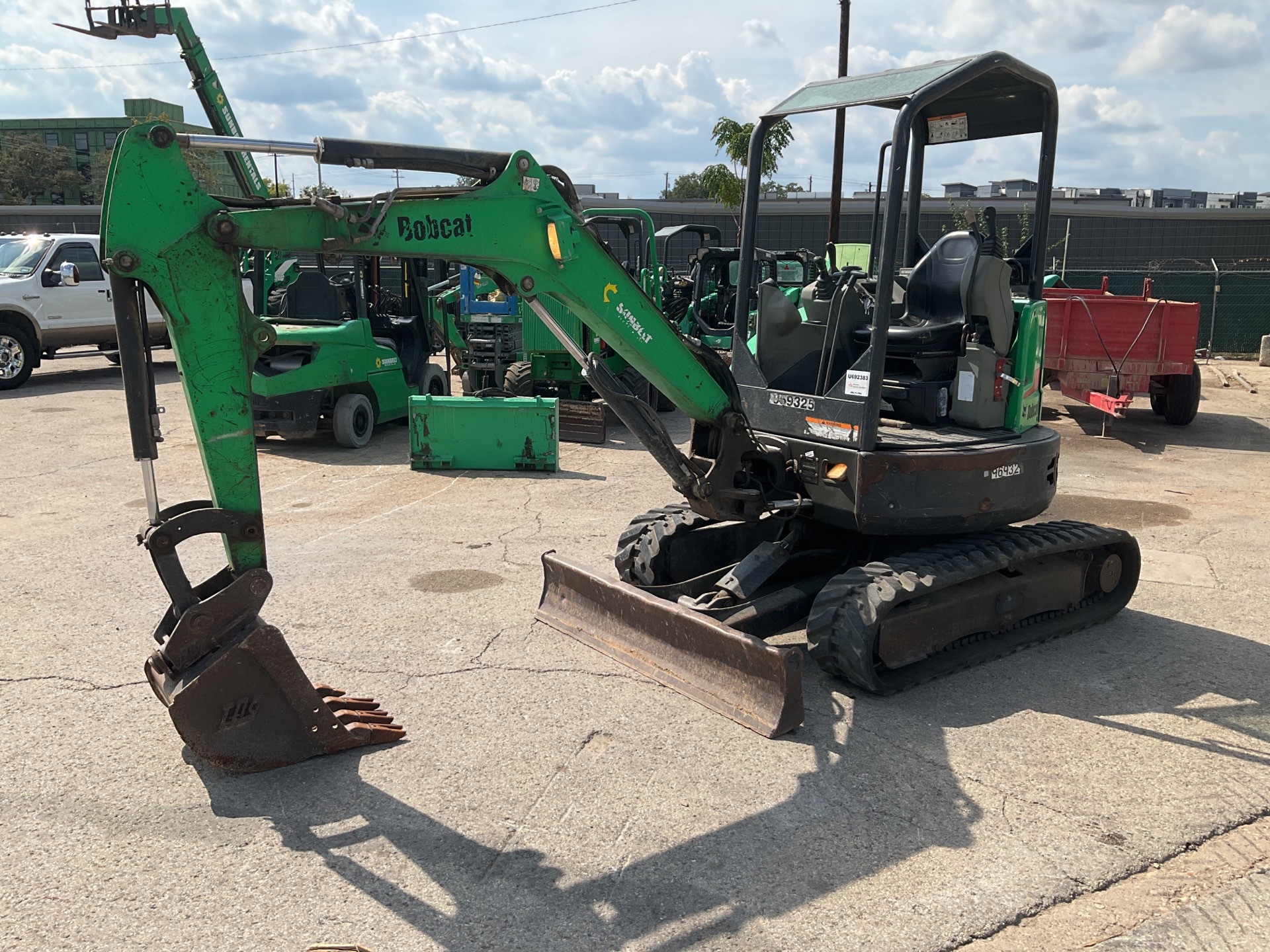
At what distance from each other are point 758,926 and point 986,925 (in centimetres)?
75

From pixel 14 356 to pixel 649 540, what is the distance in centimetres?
1347

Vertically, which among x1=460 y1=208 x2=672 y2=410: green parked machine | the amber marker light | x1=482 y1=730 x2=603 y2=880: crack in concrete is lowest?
x1=482 y1=730 x2=603 y2=880: crack in concrete

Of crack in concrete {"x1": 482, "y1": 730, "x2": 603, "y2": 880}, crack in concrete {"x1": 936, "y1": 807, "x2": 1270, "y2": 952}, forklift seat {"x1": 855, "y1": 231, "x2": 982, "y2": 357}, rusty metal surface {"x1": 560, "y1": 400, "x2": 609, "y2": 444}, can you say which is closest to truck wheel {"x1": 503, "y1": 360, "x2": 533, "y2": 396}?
rusty metal surface {"x1": 560, "y1": 400, "x2": 609, "y2": 444}

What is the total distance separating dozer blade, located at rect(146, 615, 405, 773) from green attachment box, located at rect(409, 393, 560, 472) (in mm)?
5812

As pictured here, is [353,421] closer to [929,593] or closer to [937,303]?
[937,303]

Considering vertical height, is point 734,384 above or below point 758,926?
above

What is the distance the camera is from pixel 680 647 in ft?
17.1

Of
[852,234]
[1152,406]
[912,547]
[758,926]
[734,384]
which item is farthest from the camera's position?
[852,234]

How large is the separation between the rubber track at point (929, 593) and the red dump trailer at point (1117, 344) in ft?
24.1

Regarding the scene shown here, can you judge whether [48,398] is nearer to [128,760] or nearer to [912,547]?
[128,760]

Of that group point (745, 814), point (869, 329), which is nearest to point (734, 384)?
point (869, 329)

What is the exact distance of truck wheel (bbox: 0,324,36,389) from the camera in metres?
15.5

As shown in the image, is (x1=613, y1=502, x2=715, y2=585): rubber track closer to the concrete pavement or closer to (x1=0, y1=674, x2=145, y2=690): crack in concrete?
the concrete pavement

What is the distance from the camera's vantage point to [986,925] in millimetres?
3414
